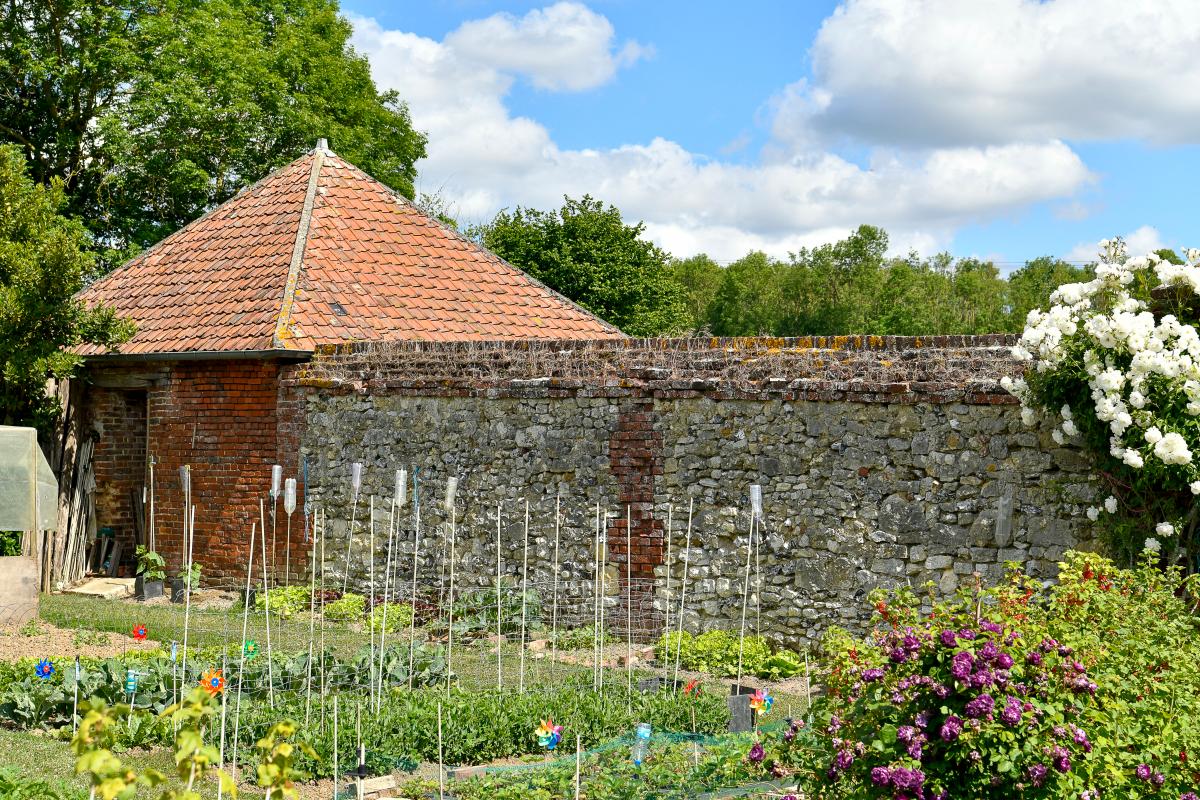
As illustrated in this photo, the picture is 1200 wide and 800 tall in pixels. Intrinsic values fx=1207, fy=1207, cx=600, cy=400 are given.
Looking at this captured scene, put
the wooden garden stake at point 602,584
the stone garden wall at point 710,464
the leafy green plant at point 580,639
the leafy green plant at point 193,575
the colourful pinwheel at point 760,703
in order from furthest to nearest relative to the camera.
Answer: the leafy green plant at point 193,575, the leafy green plant at point 580,639, the stone garden wall at point 710,464, the wooden garden stake at point 602,584, the colourful pinwheel at point 760,703

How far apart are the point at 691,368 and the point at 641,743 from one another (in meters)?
4.43

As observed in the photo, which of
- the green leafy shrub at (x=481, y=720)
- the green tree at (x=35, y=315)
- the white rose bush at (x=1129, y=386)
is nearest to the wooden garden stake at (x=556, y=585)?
the green leafy shrub at (x=481, y=720)

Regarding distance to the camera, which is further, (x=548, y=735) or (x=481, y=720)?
(x=481, y=720)

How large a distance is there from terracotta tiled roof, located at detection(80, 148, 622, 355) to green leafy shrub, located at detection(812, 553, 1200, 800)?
9169 mm

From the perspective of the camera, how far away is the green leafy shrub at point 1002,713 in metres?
4.46

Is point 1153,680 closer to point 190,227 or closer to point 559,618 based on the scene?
point 559,618

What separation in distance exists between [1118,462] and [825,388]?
7.78ft

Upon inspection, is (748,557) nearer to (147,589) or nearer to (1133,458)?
(1133,458)

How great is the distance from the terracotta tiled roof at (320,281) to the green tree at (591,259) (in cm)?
1134

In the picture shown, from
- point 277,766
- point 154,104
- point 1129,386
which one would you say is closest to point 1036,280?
point 154,104

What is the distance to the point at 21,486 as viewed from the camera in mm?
11617

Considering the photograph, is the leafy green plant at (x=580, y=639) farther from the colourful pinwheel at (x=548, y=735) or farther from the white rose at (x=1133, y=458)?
the white rose at (x=1133, y=458)

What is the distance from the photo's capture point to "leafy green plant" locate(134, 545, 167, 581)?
1352cm

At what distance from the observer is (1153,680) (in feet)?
17.4
